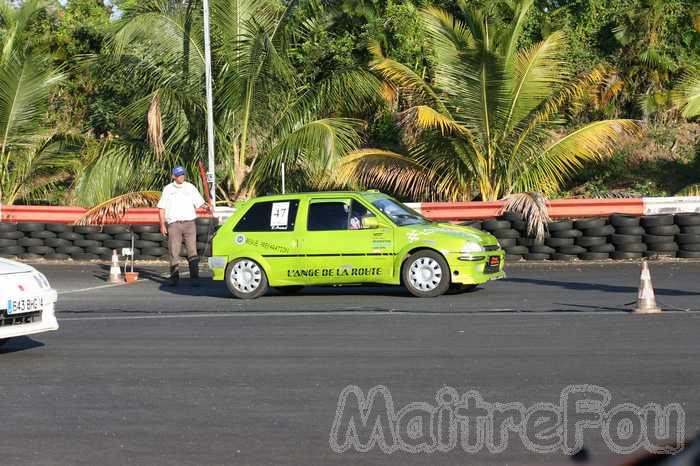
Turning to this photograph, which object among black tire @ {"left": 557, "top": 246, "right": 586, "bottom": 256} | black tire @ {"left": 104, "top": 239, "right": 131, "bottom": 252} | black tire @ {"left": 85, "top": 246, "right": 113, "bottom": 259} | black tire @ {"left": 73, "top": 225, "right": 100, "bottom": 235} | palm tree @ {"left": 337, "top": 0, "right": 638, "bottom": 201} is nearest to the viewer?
black tire @ {"left": 557, "top": 246, "right": 586, "bottom": 256}

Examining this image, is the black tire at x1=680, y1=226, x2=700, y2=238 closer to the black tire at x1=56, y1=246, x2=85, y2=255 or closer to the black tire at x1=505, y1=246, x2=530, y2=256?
Answer: the black tire at x1=505, y1=246, x2=530, y2=256

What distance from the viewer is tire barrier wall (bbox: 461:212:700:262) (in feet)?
65.2

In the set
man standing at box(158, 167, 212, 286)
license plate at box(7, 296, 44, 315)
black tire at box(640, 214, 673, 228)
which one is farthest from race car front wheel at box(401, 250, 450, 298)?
black tire at box(640, 214, 673, 228)

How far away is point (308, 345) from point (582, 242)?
1016 centimetres

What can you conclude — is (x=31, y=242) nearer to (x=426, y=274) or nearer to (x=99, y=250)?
(x=99, y=250)

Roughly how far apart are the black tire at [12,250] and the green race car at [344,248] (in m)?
8.46

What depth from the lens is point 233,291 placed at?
16234 mm

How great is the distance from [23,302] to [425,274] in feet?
20.5

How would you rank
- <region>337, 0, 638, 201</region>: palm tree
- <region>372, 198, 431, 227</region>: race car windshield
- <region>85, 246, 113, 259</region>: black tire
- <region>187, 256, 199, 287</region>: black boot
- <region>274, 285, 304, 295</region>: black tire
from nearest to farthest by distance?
<region>372, 198, 431, 227</region>: race car windshield
<region>274, 285, 304, 295</region>: black tire
<region>187, 256, 199, 287</region>: black boot
<region>85, 246, 113, 259</region>: black tire
<region>337, 0, 638, 201</region>: palm tree

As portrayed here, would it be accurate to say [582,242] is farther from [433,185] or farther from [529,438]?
[529,438]

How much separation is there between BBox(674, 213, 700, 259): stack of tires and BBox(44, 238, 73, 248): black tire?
1201cm

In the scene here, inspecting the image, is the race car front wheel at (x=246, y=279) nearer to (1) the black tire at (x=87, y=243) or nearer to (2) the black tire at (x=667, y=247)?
(2) the black tire at (x=667, y=247)

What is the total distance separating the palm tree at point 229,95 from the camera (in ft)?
84.6

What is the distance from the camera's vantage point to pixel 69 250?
23328mm
